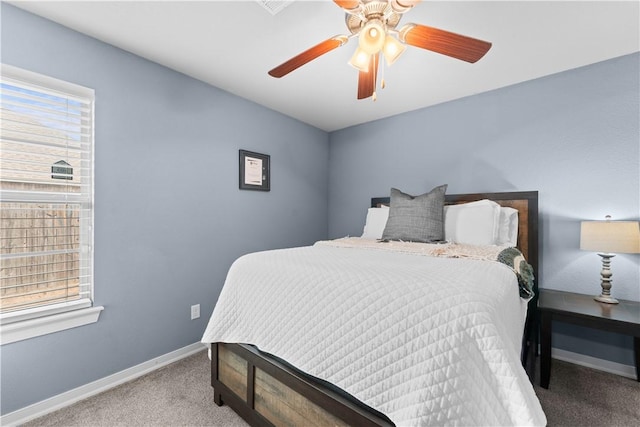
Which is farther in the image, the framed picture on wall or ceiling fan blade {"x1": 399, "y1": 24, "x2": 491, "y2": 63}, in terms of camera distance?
the framed picture on wall

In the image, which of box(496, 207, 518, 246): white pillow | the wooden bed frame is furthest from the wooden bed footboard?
box(496, 207, 518, 246): white pillow

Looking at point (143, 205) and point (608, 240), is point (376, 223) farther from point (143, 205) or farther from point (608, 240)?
point (143, 205)

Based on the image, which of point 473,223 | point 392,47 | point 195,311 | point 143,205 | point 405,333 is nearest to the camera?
point 405,333

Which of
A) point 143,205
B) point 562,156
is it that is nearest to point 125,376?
point 143,205

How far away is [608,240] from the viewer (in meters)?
1.84

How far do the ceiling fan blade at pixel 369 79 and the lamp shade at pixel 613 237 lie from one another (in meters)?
1.78

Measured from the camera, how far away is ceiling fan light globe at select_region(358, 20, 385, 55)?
1.36 metres

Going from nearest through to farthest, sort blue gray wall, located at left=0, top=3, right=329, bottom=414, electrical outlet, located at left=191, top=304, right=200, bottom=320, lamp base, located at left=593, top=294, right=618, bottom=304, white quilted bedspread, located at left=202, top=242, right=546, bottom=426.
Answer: white quilted bedspread, located at left=202, top=242, right=546, bottom=426, blue gray wall, located at left=0, top=3, right=329, bottom=414, lamp base, located at left=593, top=294, right=618, bottom=304, electrical outlet, located at left=191, top=304, right=200, bottom=320

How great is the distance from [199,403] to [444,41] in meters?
2.43

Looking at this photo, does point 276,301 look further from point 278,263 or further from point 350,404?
point 350,404

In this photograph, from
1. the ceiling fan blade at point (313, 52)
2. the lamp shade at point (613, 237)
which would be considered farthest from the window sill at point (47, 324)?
the lamp shade at point (613, 237)

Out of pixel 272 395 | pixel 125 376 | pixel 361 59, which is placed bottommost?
pixel 125 376

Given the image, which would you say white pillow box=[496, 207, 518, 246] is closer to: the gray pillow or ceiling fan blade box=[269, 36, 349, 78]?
the gray pillow

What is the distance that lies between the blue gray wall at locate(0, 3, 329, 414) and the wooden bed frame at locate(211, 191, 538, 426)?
824 millimetres
